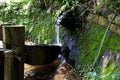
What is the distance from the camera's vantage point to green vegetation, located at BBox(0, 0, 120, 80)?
374 centimetres

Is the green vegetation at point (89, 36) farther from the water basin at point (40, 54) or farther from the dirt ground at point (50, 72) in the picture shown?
the water basin at point (40, 54)

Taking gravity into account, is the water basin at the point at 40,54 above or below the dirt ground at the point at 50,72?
above

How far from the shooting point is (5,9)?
931 centimetres

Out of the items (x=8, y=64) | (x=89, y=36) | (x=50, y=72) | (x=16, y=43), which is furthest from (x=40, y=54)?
(x=8, y=64)

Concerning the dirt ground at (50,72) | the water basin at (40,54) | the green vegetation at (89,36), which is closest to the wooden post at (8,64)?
the water basin at (40,54)

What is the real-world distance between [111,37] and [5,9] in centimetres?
606

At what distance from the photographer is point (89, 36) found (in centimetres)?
483

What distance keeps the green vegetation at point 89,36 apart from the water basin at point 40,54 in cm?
59

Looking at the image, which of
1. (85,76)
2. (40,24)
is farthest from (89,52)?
(40,24)

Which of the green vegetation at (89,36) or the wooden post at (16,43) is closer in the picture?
the green vegetation at (89,36)

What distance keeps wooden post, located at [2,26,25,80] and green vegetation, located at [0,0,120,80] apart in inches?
42.6

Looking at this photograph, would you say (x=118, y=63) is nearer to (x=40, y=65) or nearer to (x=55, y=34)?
(x=40, y=65)

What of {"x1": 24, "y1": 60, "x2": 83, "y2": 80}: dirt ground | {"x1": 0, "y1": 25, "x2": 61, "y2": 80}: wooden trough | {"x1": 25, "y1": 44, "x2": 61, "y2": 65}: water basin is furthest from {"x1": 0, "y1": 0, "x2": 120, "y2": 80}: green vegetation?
{"x1": 0, "y1": 25, "x2": 61, "y2": 80}: wooden trough

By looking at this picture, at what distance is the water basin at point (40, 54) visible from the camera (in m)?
4.86
